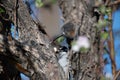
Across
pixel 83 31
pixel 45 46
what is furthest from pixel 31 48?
pixel 83 31

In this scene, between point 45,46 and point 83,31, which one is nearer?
point 83,31

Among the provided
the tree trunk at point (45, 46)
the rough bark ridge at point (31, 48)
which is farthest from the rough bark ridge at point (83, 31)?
the rough bark ridge at point (31, 48)

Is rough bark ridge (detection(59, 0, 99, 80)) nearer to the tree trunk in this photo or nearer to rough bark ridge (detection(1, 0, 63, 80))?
the tree trunk

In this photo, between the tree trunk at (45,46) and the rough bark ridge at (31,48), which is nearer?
the tree trunk at (45,46)

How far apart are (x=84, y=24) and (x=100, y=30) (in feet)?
0.64

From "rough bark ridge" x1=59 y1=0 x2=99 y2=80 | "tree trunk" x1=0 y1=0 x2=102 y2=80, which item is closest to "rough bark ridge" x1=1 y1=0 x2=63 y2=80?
"tree trunk" x1=0 y1=0 x2=102 y2=80

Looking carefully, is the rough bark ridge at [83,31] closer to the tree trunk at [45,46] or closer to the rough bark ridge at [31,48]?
the tree trunk at [45,46]

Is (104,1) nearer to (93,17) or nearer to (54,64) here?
(93,17)

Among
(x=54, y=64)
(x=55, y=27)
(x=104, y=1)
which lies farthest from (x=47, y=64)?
(x=104, y=1)

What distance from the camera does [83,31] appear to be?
2.88 m

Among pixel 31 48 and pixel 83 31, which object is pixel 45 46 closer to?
pixel 31 48

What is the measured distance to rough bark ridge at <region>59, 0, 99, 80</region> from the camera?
288 centimetres

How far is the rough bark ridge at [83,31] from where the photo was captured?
2.88m

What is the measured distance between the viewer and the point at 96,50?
2.86 m
